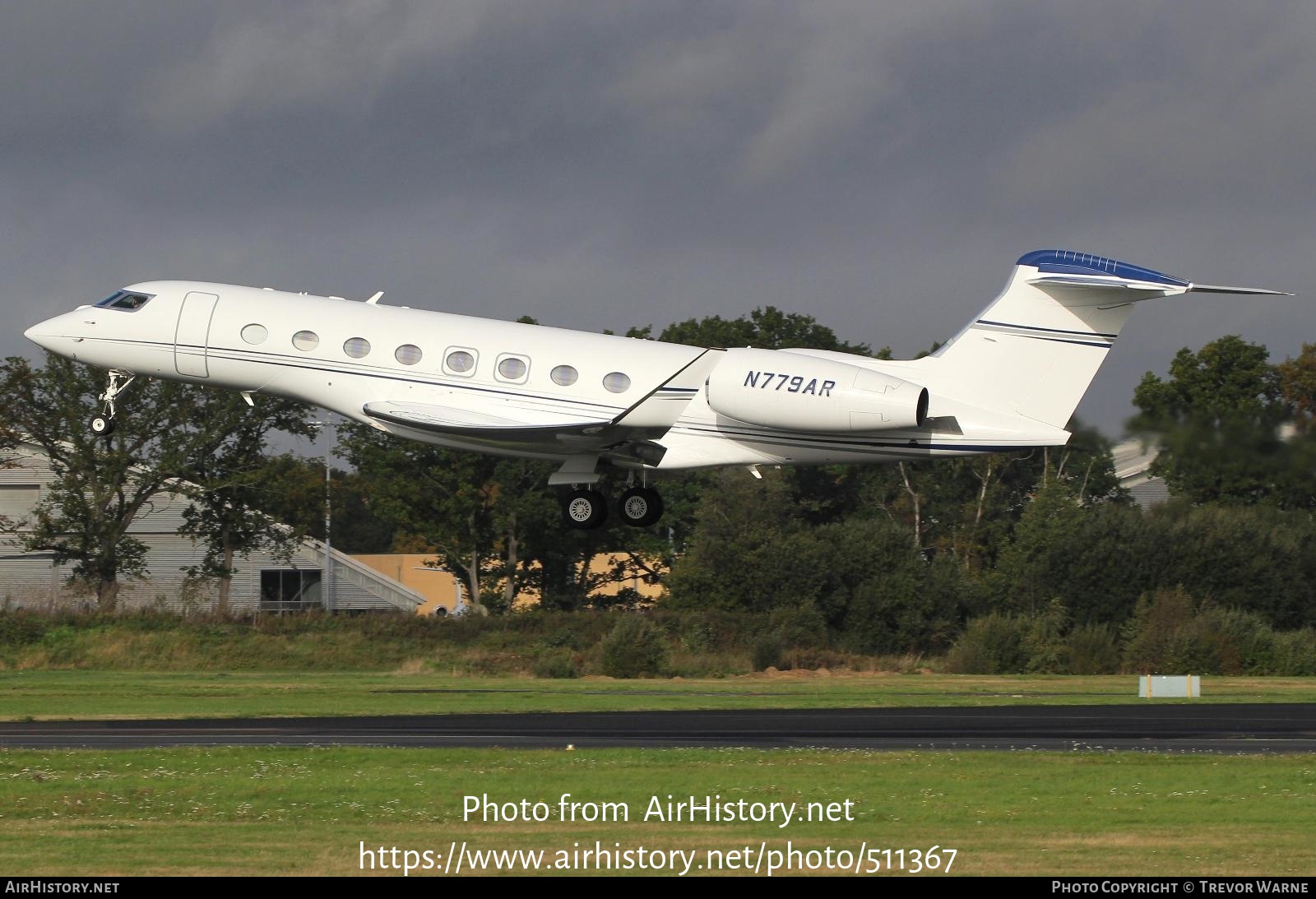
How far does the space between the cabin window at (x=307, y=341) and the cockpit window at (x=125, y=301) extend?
132 inches

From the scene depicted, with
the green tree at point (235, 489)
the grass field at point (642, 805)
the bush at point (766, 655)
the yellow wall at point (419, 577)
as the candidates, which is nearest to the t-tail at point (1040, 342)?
the grass field at point (642, 805)

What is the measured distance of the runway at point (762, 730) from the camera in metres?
20.0

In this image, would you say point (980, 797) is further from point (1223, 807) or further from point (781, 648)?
point (781, 648)

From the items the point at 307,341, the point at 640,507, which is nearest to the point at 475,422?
the point at 640,507

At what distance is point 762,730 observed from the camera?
21.9m

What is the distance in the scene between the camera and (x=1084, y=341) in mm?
24203

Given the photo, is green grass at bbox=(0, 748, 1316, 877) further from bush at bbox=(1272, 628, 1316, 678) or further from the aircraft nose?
bush at bbox=(1272, 628, 1316, 678)

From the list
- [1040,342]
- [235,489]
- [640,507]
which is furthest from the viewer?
[235,489]

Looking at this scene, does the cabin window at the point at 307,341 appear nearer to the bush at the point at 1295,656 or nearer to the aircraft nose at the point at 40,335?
the aircraft nose at the point at 40,335

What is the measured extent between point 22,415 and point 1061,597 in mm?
34464

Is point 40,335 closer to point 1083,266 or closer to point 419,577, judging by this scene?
point 1083,266

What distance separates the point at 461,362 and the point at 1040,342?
8.98 m

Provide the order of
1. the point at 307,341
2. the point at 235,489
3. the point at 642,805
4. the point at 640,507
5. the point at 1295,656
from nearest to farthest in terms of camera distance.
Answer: the point at 642,805 → the point at 307,341 → the point at 640,507 → the point at 1295,656 → the point at 235,489

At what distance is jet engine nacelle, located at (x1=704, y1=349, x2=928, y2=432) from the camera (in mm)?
23078
